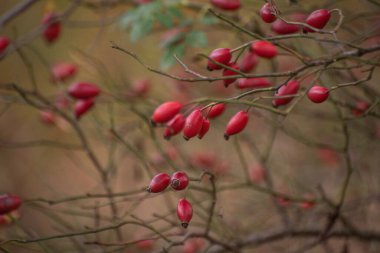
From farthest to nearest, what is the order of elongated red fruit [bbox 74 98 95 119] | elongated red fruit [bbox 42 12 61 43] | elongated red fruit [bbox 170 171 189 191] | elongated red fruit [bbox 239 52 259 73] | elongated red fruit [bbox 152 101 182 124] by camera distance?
elongated red fruit [bbox 42 12 61 43] < elongated red fruit [bbox 74 98 95 119] < elongated red fruit [bbox 239 52 259 73] < elongated red fruit [bbox 152 101 182 124] < elongated red fruit [bbox 170 171 189 191]


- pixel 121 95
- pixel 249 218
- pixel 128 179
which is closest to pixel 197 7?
pixel 121 95

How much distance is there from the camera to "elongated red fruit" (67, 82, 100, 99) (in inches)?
53.4

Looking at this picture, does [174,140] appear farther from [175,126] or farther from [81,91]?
[175,126]

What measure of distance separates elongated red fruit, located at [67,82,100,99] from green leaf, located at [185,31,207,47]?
0.33 metres

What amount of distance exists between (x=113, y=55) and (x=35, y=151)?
0.85m

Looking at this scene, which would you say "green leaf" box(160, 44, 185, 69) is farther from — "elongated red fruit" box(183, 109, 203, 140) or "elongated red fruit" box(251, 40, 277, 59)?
"elongated red fruit" box(183, 109, 203, 140)

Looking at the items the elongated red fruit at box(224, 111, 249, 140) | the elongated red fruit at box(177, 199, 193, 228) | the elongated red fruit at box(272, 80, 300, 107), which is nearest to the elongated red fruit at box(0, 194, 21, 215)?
the elongated red fruit at box(177, 199, 193, 228)

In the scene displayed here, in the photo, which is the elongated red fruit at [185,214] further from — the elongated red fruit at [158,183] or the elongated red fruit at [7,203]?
the elongated red fruit at [7,203]

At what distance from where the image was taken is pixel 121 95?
1.74 metres

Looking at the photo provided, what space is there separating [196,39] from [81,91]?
0.39m

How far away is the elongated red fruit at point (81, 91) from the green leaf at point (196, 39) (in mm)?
325

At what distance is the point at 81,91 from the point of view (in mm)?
1363

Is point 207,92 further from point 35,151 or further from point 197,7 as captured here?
point 35,151

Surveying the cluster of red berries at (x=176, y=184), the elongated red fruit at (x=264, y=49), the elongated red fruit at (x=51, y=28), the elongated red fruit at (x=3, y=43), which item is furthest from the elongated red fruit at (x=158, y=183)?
the elongated red fruit at (x=51, y=28)
